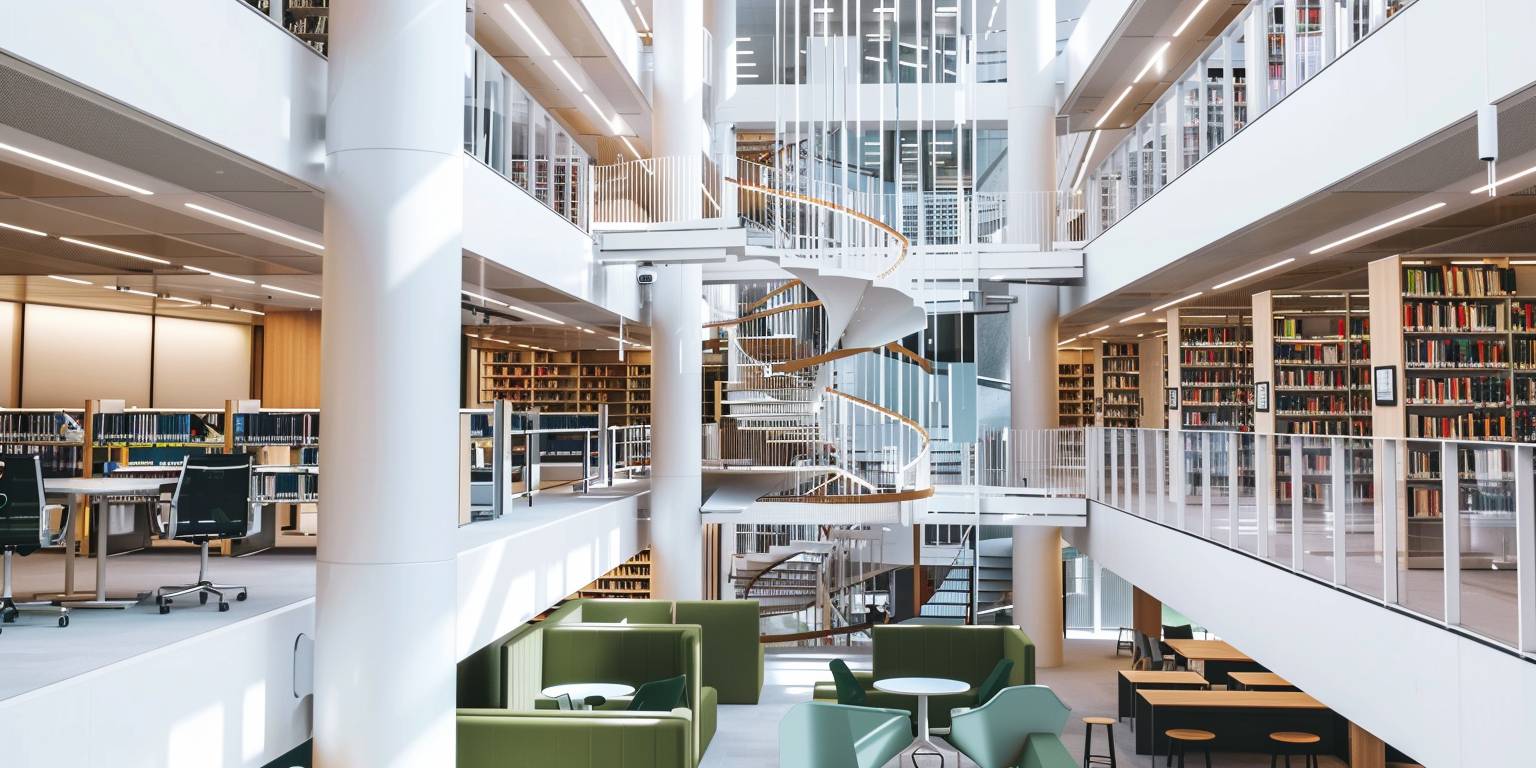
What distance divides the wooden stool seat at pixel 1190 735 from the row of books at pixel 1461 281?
172 inches

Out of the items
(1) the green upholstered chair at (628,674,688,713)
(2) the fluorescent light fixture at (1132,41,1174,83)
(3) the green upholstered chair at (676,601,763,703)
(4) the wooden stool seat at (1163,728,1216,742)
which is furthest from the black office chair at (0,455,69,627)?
(2) the fluorescent light fixture at (1132,41,1174,83)

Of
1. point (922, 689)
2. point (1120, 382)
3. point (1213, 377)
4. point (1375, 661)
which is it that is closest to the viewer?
point (1375, 661)

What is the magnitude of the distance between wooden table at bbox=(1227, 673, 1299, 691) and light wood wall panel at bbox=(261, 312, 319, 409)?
432 inches

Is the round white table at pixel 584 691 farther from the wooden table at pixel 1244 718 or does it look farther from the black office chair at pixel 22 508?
the wooden table at pixel 1244 718

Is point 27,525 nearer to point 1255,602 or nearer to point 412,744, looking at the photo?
point 412,744

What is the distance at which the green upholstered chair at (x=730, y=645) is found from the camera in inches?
446

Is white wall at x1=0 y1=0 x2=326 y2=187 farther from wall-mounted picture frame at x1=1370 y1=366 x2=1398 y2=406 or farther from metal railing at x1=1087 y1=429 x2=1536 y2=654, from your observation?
wall-mounted picture frame at x1=1370 y1=366 x2=1398 y2=406

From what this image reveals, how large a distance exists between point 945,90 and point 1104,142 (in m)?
3.04

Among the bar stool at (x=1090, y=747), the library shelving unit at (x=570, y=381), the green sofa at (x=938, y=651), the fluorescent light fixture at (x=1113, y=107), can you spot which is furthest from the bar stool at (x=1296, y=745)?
the library shelving unit at (x=570, y=381)

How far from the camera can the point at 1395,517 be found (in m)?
5.14

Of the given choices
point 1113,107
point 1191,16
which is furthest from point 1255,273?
point 1113,107

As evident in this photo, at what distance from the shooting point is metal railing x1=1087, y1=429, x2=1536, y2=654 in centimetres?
423

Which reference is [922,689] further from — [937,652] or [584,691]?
[584,691]

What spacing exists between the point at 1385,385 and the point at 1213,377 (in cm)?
506
